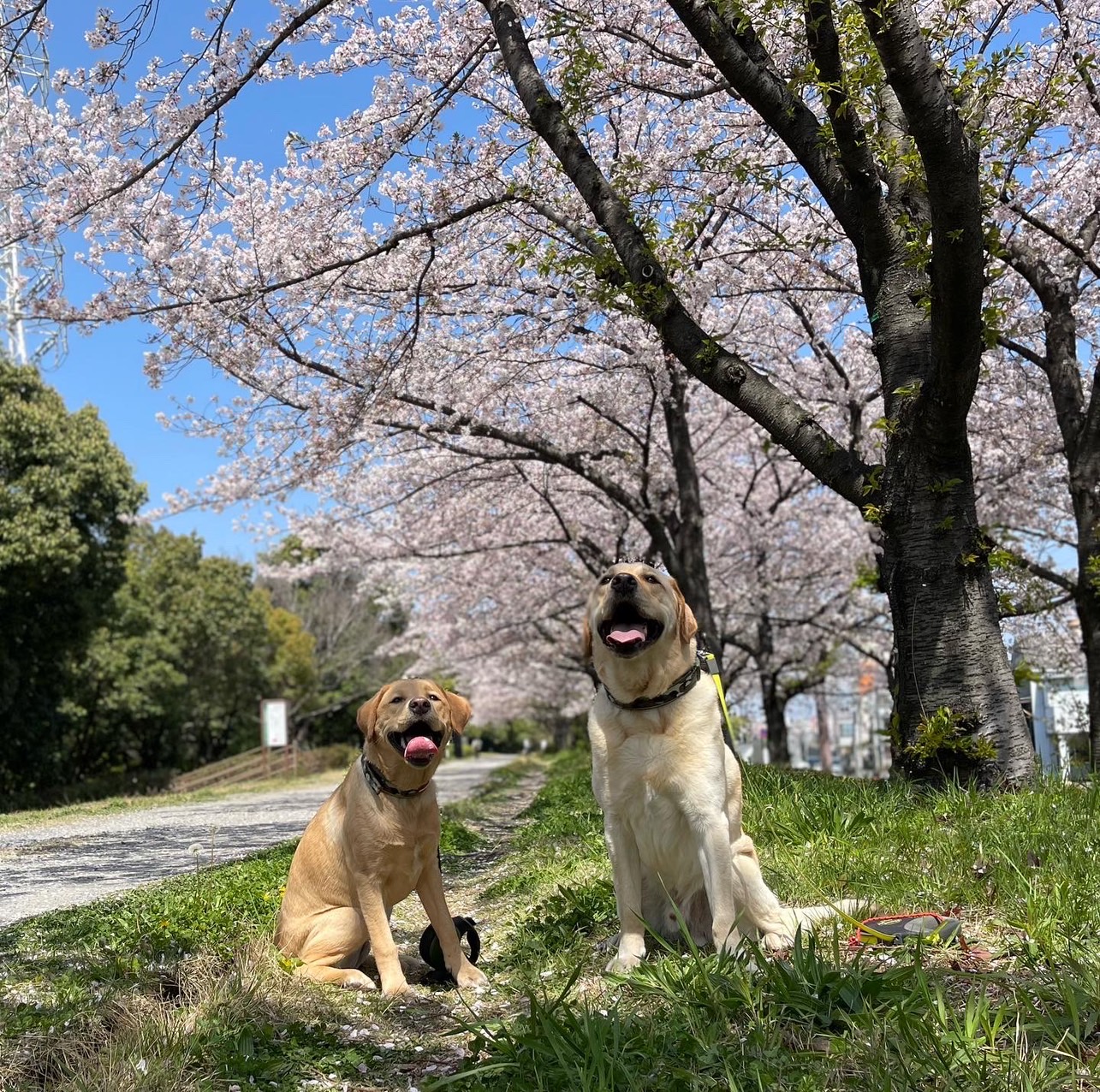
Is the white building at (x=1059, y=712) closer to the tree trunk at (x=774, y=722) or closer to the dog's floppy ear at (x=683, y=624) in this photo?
the tree trunk at (x=774, y=722)

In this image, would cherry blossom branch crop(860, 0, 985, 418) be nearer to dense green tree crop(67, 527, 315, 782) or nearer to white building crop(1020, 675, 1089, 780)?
white building crop(1020, 675, 1089, 780)

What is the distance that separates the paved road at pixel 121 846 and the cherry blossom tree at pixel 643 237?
4.58 metres

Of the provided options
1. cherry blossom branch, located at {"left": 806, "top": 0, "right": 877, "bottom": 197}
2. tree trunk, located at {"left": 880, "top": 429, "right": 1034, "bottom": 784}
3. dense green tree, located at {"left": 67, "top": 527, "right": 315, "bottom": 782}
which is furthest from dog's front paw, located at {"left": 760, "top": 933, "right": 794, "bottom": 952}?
dense green tree, located at {"left": 67, "top": 527, "right": 315, "bottom": 782}

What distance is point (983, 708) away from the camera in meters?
5.82

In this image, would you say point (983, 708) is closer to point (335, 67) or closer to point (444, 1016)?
point (444, 1016)

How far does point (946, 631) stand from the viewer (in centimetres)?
594

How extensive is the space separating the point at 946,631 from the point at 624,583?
3.10 m

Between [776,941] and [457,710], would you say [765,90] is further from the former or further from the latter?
[776,941]

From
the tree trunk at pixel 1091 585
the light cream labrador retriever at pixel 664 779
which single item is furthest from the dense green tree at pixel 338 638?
the light cream labrador retriever at pixel 664 779

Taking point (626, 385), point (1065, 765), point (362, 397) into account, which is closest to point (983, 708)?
point (1065, 765)

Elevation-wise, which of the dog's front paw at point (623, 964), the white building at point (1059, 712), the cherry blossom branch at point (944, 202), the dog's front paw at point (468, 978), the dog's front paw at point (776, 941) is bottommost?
the white building at point (1059, 712)

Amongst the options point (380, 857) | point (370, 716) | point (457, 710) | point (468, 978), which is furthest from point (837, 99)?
point (468, 978)

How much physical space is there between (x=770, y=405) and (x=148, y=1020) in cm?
489

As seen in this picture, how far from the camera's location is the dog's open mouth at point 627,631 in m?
3.58
